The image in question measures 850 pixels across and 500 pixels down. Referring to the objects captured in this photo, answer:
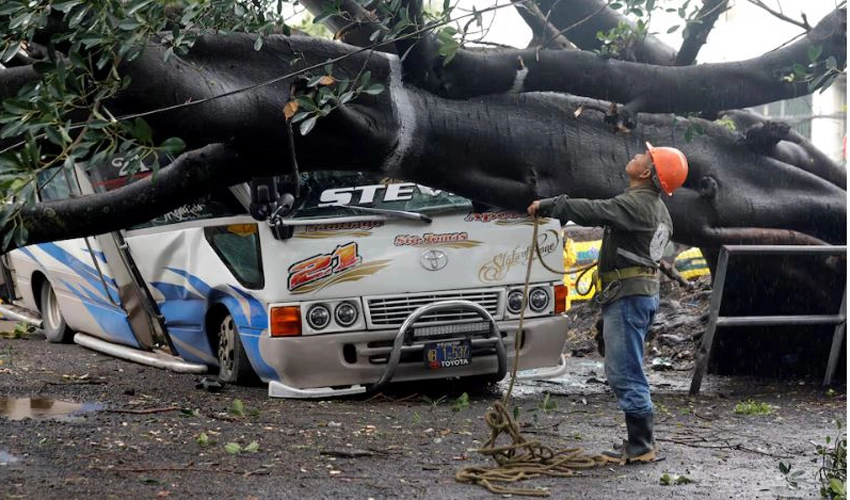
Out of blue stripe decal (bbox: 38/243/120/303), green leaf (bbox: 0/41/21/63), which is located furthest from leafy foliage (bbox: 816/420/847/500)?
blue stripe decal (bbox: 38/243/120/303)

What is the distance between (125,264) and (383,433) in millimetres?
3418

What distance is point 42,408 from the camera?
8188 millimetres

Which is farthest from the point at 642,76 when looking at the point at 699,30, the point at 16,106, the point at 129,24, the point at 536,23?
the point at 16,106

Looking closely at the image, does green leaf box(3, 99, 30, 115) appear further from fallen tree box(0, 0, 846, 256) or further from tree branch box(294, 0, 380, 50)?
tree branch box(294, 0, 380, 50)

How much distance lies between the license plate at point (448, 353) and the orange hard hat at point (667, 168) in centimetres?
246

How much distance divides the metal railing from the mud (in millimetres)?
310

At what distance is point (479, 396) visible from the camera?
926 cm

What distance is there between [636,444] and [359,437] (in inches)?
66.1

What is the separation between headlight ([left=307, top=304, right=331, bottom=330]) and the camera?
847cm

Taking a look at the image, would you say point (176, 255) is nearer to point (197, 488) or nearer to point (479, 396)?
point (479, 396)

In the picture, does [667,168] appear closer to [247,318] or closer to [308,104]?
[308,104]

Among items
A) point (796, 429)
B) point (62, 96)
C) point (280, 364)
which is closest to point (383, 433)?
point (280, 364)

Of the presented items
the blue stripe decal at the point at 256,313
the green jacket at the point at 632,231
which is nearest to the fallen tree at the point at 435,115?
the green jacket at the point at 632,231

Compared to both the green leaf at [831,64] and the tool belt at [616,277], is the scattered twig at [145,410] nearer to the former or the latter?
the tool belt at [616,277]
